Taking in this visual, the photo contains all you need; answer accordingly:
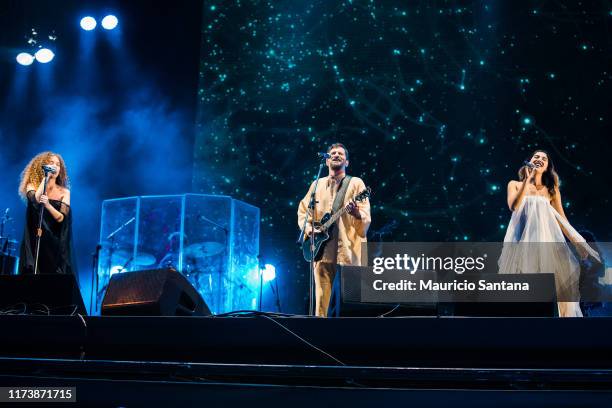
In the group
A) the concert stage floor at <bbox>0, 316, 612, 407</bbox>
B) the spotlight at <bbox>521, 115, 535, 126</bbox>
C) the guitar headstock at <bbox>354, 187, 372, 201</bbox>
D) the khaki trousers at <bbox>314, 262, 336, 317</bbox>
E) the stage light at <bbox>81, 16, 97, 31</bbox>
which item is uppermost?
the stage light at <bbox>81, 16, 97, 31</bbox>

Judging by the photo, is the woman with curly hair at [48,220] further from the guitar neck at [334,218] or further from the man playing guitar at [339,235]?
the guitar neck at [334,218]

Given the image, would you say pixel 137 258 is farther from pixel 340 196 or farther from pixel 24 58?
pixel 24 58

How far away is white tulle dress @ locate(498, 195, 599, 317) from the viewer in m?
4.70

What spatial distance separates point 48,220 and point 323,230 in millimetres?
2314

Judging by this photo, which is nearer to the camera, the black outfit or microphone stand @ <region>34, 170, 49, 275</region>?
microphone stand @ <region>34, 170, 49, 275</region>

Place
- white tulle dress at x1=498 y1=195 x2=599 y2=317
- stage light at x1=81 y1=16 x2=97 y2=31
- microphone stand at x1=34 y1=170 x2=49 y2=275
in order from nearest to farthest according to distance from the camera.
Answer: white tulle dress at x1=498 y1=195 x2=599 y2=317 < microphone stand at x1=34 y1=170 x2=49 y2=275 < stage light at x1=81 y1=16 x2=97 y2=31

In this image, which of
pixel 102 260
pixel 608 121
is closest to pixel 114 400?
pixel 102 260

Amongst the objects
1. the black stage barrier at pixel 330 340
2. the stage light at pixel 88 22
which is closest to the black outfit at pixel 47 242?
the black stage barrier at pixel 330 340

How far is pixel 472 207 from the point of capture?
24.2ft

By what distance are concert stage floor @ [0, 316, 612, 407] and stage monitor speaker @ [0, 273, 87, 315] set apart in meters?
0.30

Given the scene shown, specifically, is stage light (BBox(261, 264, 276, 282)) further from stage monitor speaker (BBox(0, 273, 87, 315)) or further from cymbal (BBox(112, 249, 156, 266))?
stage monitor speaker (BBox(0, 273, 87, 315))

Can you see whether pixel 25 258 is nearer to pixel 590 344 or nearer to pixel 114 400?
pixel 114 400

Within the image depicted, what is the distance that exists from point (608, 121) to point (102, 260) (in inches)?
239

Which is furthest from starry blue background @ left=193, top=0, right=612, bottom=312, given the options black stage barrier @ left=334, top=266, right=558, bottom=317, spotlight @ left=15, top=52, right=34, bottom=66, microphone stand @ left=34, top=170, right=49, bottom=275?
black stage barrier @ left=334, top=266, right=558, bottom=317
